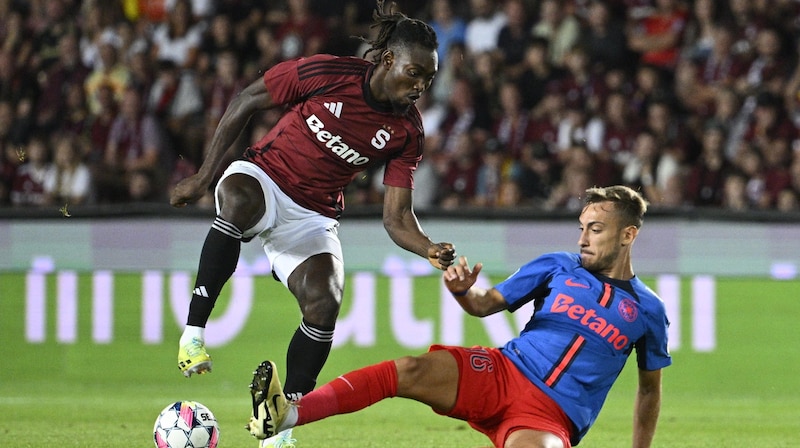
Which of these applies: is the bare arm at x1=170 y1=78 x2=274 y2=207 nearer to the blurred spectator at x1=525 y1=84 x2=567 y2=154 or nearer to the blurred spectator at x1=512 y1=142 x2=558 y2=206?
the blurred spectator at x1=512 y1=142 x2=558 y2=206

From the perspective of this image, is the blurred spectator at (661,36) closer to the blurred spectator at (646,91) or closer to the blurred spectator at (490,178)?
the blurred spectator at (646,91)

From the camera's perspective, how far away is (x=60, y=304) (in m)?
9.36

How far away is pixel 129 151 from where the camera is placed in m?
11.5

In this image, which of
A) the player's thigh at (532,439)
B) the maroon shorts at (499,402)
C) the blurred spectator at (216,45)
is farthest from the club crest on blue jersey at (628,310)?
the blurred spectator at (216,45)

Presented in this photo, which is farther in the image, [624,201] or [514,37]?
[514,37]

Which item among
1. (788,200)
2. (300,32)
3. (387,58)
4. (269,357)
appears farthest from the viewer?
(300,32)

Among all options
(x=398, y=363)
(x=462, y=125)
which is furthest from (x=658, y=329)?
(x=462, y=125)

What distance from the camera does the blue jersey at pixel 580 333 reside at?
15.7 ft

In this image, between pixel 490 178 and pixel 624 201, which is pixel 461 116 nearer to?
pixel 490 178

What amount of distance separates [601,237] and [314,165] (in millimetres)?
1607

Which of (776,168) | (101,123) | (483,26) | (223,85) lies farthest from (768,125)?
(101,123)

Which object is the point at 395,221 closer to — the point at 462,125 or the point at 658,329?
the point at 658,329

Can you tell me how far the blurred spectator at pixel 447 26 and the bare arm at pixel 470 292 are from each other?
7.79 metres

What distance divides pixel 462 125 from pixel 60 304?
14.0 ft
